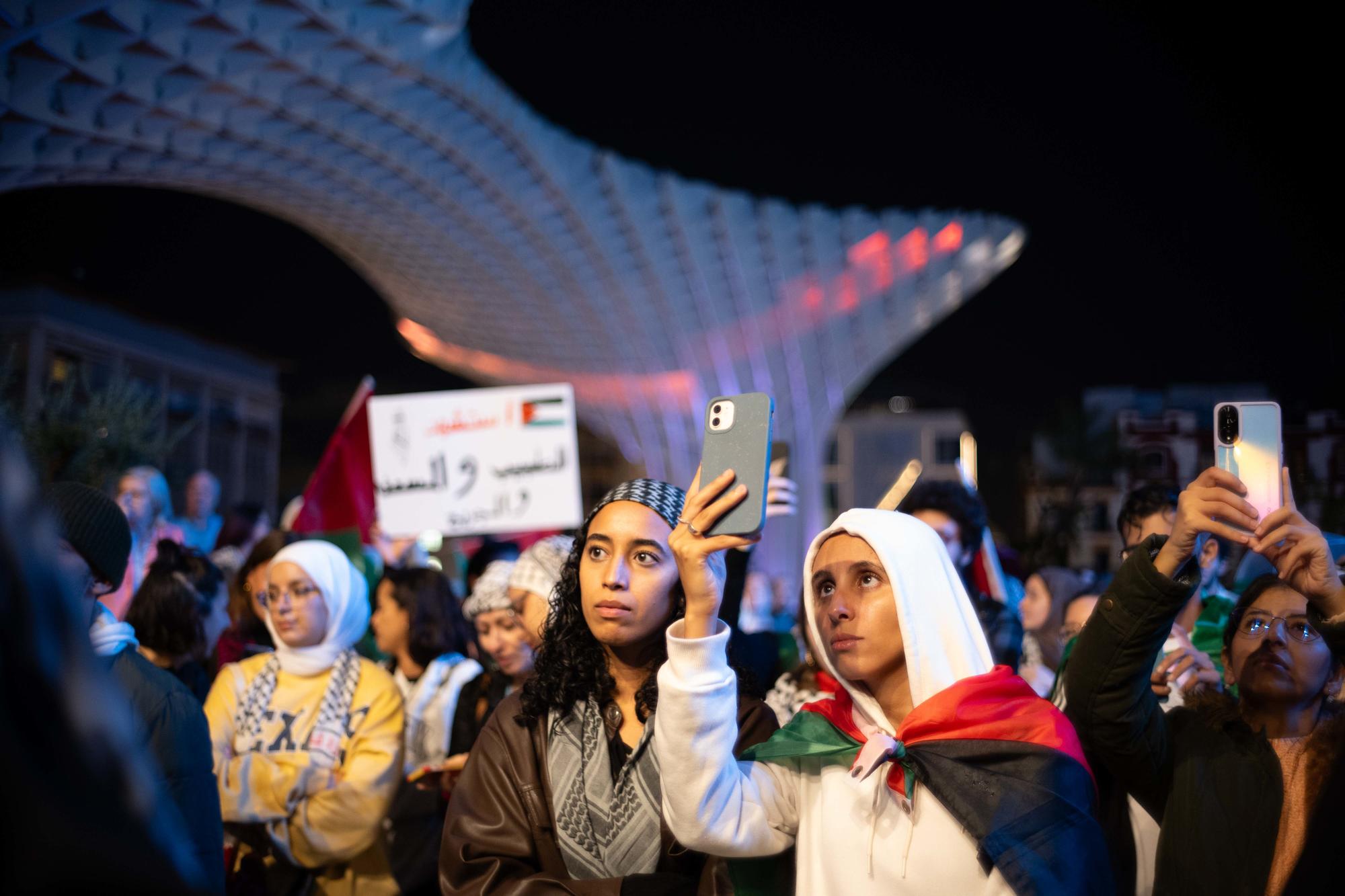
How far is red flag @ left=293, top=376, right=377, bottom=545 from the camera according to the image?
6930 mm

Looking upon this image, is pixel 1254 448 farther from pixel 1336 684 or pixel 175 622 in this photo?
pixel 175 622

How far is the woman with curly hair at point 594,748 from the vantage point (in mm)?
2295

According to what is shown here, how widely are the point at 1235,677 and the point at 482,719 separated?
279 cm

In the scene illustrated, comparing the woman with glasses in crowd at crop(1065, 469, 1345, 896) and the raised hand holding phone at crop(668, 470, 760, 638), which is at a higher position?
the raised hand holding phone at crop(668, 470, 760, 638)

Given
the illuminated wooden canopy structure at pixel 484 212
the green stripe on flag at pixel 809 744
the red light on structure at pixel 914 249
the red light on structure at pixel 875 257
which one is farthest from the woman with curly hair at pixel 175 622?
the red light on structure at pixel 914 249

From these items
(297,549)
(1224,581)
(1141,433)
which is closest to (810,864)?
(297,549)

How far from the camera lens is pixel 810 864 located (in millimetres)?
2059

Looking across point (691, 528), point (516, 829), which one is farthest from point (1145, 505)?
point (516, 829)

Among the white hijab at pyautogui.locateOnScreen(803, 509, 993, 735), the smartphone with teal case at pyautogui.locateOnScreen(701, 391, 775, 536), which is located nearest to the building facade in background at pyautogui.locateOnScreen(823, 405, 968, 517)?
the white hijab at pyautogui.locateOnScreen(803, 509, 993, 735)

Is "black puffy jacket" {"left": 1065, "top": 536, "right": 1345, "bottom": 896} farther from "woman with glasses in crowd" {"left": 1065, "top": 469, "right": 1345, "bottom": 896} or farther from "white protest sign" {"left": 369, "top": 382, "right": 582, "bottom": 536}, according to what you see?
"white protest sign" {"left": 369, "top": 382, "right": 582, "bottom": 536}

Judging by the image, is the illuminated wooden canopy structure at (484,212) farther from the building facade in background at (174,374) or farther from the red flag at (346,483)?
the red flag at (346,483)

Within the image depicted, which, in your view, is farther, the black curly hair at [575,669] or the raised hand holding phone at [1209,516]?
the black curly hair at [575,669]

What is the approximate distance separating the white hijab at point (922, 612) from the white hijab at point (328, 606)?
2501 millimetres

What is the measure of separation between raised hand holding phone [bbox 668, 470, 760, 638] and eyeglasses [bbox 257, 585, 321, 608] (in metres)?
2.54
